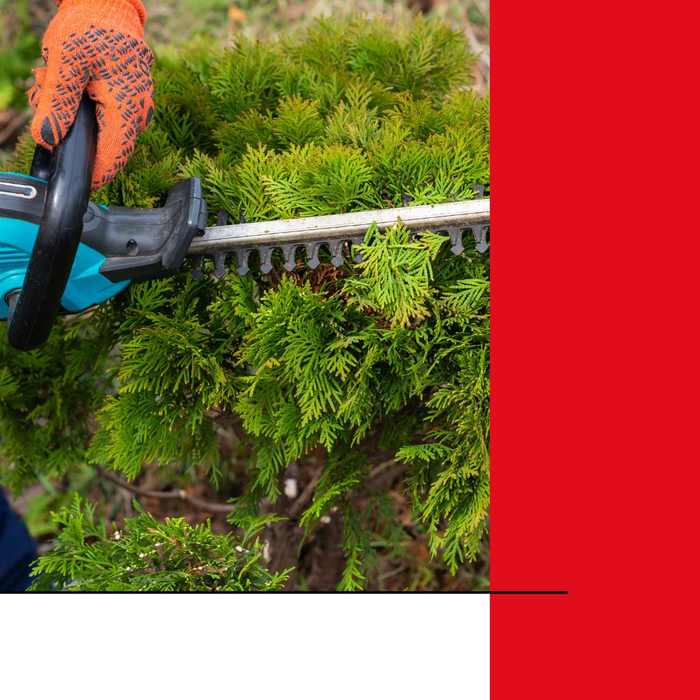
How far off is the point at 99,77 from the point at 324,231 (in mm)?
304

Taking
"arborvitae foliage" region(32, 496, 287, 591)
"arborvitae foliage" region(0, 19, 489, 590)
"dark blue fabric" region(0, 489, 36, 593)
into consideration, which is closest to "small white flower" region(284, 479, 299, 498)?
"arborvitae foliage" region(0, 19, 489, 590)

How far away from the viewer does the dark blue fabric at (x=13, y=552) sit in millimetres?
1449

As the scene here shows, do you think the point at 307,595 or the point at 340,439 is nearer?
the point at 307,595

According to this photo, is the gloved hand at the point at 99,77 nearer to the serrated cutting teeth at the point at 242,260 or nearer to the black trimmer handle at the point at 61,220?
the black trimmer handle at the point at 61,220

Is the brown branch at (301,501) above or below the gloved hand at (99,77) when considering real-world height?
below

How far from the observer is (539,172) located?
801 millimetres

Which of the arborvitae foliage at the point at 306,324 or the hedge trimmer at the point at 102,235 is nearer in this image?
the hedge trimmer at the point at 102,235

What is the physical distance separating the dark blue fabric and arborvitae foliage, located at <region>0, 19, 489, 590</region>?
0.36m

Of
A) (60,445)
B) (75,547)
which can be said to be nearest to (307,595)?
(75,547)

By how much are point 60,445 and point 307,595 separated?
1.89 ft

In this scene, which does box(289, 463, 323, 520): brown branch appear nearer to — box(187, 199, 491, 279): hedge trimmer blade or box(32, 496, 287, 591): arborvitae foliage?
box(32, 496, 287, 591): arborvitae foliage

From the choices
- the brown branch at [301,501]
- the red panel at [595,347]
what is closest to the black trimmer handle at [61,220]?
the red panel at [595,347]

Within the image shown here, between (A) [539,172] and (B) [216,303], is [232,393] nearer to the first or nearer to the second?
(B) [216,303]

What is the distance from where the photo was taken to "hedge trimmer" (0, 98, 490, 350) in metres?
0.77
